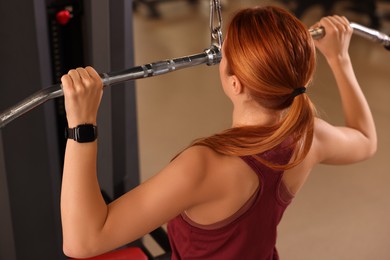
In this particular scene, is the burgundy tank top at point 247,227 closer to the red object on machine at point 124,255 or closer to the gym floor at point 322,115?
the red object on machine at point 124,255

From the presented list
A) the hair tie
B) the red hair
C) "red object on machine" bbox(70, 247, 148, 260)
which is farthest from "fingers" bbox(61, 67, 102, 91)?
"red object on machine" bbox(70, 247, 148, 260)

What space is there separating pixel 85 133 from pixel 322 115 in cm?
293

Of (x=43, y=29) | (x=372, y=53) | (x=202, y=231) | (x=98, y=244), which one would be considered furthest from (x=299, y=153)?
(x=372, y=53)

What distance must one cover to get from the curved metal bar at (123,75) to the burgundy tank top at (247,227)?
0.96ft

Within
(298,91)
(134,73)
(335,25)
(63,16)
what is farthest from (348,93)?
(63,16)

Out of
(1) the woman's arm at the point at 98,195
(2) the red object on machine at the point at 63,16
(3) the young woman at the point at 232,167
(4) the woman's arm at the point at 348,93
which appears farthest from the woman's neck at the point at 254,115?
(2) the red object on machine at the point at 63,16

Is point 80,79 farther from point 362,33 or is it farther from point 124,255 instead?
point 362,33

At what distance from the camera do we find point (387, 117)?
381cm

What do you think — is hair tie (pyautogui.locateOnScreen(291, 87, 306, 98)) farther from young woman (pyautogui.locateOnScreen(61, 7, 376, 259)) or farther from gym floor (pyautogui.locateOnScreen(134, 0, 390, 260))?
gym floor (pyautogui.locateOnScreen(134, 0, 390, 260))

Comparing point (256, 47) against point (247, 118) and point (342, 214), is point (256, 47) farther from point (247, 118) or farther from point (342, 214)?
point (342, 214)

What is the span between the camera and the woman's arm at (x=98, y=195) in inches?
43.9

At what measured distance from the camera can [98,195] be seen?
1.14m

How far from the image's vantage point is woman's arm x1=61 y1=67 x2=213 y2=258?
111cm

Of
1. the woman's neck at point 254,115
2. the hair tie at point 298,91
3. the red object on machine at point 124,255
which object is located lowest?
the red object on machine at point 124,255
